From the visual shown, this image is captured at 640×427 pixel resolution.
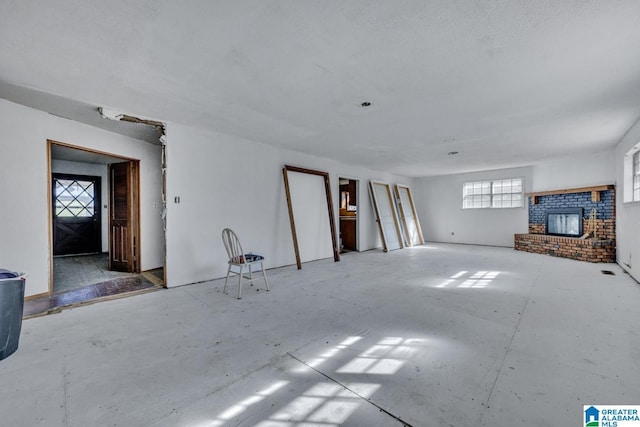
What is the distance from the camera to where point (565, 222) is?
6.61m

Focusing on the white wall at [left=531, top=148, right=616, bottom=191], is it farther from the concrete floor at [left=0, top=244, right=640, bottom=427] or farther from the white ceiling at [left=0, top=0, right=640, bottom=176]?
the concrete floor at [left=0, top=244, right=640, bottom=427]

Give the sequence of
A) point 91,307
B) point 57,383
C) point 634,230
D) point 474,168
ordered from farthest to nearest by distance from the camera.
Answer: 1. point 474,168
2. point 634,230
3. point 91,307
4. point 57,383

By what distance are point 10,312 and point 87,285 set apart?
7.41 feet

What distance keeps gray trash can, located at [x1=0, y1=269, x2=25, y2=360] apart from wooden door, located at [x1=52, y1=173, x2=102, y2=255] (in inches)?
232

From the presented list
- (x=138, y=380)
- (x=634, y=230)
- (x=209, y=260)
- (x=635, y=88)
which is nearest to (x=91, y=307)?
(x=209, y=260)

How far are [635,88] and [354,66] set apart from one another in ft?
10.2

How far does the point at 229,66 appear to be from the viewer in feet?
7.66

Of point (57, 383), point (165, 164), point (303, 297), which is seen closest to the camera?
point (57, 383)

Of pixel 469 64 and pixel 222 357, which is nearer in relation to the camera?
pixel 222 357

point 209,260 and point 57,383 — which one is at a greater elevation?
point 209,260

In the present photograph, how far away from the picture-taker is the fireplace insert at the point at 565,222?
20.9ft

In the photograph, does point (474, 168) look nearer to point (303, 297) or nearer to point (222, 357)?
point (303, 297)

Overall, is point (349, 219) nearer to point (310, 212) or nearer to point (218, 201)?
point (310, 212)

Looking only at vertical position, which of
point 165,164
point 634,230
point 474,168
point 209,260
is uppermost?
point 474,168
